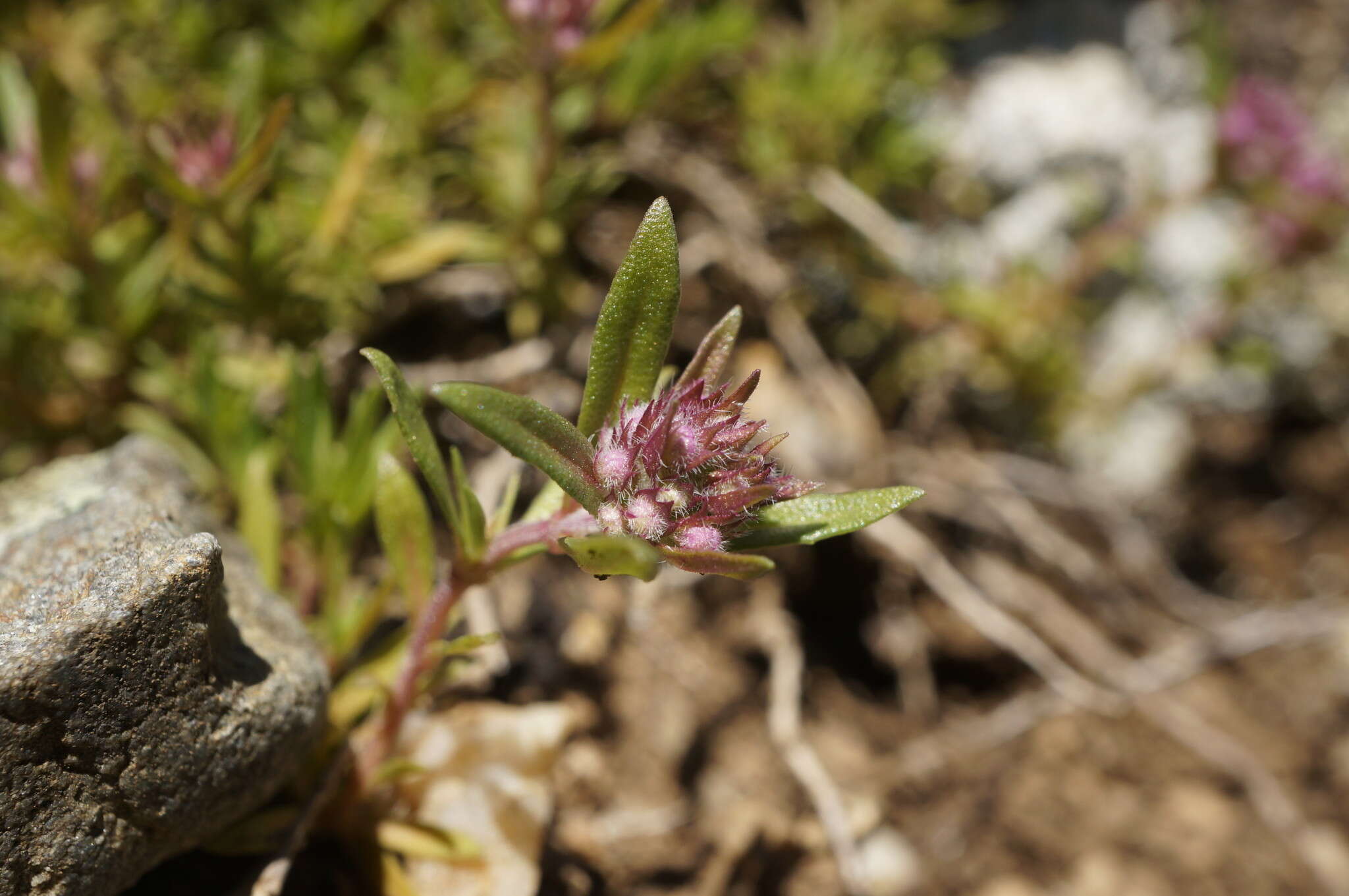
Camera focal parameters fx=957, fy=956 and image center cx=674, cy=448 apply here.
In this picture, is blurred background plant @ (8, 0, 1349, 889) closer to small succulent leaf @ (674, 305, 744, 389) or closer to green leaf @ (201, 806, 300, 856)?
green leaf @ (201, 806, 300, 856)

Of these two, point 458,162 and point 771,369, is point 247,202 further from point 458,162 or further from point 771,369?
point 771,369

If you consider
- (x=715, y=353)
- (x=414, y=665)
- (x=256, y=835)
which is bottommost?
(x=256, y=835)

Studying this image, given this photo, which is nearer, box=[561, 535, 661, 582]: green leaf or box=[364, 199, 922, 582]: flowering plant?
box=[561, 535, 661, 582]: green leaf

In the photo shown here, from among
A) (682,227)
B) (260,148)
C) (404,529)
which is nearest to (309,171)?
(260,148)

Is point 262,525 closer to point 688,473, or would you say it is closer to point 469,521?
point 469,521

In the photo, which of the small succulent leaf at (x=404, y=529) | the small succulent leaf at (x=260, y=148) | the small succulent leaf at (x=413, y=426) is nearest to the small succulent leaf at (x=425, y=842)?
the small succulent leaf at (x=404, y=529)

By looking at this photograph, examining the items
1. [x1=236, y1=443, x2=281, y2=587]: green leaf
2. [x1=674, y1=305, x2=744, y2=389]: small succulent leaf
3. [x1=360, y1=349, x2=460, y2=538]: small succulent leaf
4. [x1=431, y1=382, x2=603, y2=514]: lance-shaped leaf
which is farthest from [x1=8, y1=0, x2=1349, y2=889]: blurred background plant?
[x1=674, y1=305, x2=744, y2=389]: small succulent leaf

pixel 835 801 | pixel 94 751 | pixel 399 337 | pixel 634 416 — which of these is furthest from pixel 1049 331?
pixel 94 751

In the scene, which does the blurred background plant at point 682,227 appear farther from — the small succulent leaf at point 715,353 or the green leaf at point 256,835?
the small succulent leaf at point 715,353

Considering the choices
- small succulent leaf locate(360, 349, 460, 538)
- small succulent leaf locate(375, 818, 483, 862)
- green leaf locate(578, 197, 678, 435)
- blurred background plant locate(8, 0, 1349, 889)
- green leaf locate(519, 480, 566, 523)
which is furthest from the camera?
blurred background plant locate(8, 0, 1349, 889)
